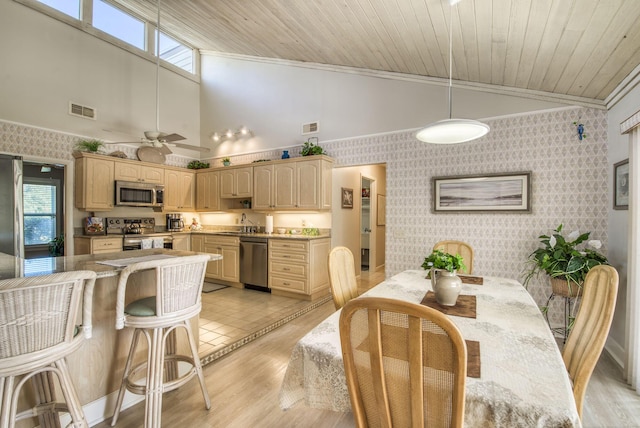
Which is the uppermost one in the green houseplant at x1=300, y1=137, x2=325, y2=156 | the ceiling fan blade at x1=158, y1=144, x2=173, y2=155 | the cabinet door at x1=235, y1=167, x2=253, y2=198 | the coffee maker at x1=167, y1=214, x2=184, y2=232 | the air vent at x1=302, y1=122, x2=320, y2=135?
the air vent at x1=302, y1=122, x2=320, y2=135

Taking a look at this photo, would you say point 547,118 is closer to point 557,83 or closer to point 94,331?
point 557,83

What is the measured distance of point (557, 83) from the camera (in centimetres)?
286

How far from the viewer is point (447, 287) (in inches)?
67.4

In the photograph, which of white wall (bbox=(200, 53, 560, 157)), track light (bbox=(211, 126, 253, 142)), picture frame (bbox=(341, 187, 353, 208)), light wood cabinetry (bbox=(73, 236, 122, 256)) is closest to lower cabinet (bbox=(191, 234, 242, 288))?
light wood cabinetry (bbox=(73, 236, 122, 256))

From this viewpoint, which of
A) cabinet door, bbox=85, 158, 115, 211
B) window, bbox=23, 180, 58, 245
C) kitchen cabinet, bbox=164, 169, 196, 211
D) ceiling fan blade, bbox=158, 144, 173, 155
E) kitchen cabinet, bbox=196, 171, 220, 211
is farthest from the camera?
kitchen cabinet, bbox=196, 171, 220, 211

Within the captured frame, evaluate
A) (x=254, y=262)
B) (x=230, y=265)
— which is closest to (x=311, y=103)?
(x=254, y=262)

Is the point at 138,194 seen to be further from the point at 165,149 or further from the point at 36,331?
the point at 36,331

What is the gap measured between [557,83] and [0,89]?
6.94 metres

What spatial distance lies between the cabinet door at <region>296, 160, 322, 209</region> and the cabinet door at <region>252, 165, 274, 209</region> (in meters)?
0.59

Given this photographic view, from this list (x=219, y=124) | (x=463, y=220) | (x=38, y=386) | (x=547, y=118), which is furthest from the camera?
(x=219, y=124)

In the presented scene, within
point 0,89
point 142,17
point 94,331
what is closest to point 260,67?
point 142,17

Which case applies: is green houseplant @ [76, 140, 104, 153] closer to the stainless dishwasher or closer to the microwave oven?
the microwave oven

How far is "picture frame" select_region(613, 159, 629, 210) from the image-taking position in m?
2.55

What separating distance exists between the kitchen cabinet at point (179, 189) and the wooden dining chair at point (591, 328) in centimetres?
613
